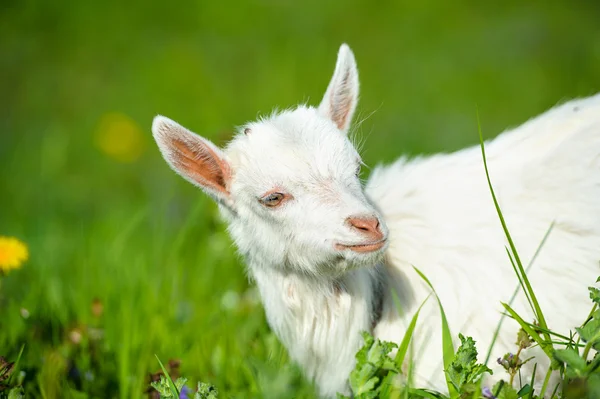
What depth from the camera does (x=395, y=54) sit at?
10430 mm

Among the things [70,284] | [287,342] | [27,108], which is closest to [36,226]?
[70,284]

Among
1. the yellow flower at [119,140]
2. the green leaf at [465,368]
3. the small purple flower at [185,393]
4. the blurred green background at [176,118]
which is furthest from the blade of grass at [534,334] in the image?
the yellow flower at [119,140]

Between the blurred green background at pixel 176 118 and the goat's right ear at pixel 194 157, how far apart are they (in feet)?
2.58

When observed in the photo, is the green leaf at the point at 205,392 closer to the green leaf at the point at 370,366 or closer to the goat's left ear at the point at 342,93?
the green leaf at the point at 370,366

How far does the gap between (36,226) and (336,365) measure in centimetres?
367

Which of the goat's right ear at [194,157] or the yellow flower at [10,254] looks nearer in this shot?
the goat's right ear at [194,157]

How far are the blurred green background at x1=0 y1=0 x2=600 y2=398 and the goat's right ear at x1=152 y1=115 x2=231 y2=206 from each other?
79 centimetres

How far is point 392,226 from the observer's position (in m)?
3.40

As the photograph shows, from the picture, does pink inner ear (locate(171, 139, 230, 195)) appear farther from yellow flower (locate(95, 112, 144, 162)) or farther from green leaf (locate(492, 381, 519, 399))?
yellow flower (locate(95, 112, 144, 162))

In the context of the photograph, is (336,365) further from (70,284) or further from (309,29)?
(309,29)

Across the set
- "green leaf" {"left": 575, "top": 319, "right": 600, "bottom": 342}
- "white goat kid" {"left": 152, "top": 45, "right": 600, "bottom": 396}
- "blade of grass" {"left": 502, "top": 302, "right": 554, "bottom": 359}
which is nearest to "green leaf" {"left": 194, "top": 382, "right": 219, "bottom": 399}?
"white goat kid" {"left": 152, "top": 45, "right": 600, "bottom": 396}

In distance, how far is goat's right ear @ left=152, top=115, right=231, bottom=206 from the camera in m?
3.05

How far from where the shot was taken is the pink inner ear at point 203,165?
10.1 feet

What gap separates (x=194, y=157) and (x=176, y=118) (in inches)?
218
